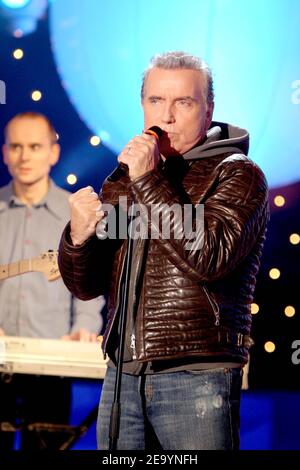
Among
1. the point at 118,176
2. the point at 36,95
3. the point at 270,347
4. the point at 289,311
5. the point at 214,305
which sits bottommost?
the point at 270,347

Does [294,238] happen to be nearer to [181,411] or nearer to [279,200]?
[279,200]

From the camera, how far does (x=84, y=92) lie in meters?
3.14

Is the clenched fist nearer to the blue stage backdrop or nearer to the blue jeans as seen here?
the blue jeans

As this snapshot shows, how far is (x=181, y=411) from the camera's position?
167 centimetres

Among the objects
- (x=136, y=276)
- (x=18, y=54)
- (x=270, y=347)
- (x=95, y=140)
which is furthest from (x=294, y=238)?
(x=18, y=54)

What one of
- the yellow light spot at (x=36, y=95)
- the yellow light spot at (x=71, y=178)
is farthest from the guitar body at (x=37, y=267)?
the yellow light spot at (x=36, y=95)

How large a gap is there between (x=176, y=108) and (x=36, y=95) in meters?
1.49

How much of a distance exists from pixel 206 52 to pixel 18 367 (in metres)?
1.49

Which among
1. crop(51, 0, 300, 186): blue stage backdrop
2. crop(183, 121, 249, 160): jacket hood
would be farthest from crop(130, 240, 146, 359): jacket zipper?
crop(51, 0, 300, 186): blue stage backdrop

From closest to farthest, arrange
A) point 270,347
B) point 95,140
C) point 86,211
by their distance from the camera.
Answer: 1. point 86,211
2. point 270,347
3. point 95,140

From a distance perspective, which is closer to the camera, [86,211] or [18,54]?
[86,211]

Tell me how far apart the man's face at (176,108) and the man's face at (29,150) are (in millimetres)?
1398
